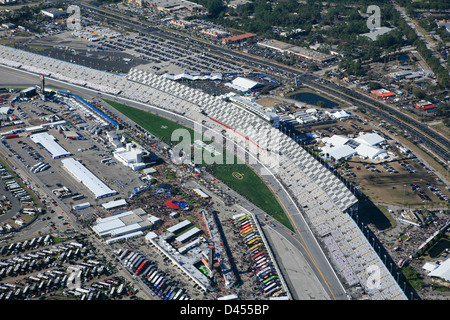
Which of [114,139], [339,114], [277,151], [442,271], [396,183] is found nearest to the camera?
[442,271]

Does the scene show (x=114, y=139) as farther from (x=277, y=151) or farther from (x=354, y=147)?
(x=354, y=147)

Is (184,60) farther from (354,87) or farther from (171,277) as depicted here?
(171,277)

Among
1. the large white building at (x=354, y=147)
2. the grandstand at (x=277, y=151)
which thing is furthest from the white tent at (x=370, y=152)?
the grandstand at (x=277, y=151)

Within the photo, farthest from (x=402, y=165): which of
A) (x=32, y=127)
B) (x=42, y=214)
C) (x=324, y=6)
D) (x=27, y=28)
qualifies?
(x=27, y=28)

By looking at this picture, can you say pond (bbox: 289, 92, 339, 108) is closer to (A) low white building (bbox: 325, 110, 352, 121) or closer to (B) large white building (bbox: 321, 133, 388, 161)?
(A) low white building (bbox: 325, 110, 352, 121)

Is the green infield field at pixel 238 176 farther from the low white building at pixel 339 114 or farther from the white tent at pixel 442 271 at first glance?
the low white building at pixel 339 114

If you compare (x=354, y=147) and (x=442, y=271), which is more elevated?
(x=354, y=147)

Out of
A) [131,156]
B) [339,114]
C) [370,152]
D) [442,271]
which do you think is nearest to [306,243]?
[442,271]
